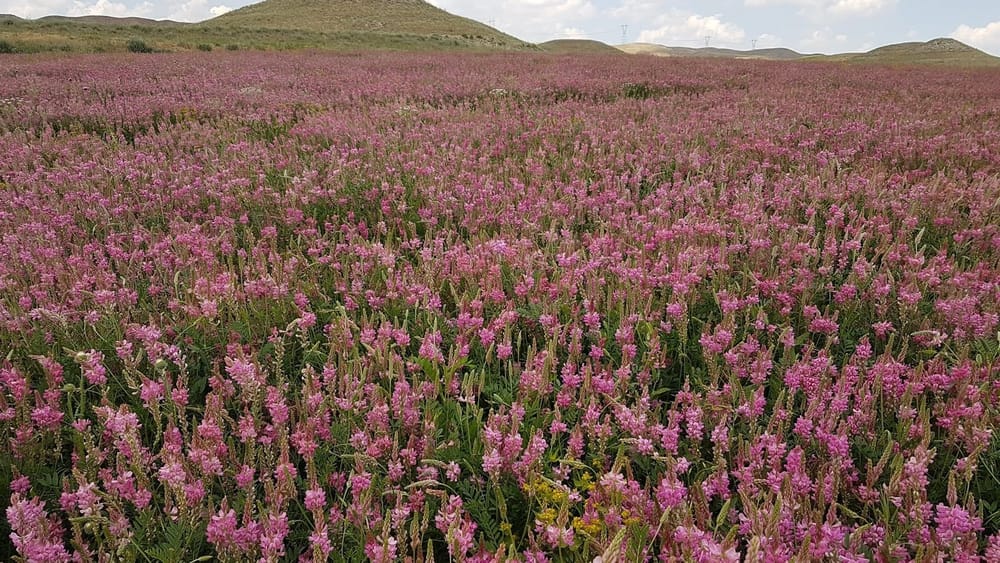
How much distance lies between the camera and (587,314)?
2.72 meters

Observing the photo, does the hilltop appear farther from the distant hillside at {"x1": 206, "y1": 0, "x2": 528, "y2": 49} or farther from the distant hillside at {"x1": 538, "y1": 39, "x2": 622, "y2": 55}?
the distant hillside at {"x1": 538, "y1": 39, "x2": 622, "y2": 55}

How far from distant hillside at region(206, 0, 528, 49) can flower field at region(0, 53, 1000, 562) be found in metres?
63.3

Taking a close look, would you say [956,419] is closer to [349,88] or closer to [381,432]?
[381,432]

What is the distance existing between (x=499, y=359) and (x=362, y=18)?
83247 millimetres

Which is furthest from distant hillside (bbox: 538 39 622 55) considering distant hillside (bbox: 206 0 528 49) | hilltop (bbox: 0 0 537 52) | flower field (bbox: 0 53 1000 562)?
flower field (bbox: 0 53 1000 562)

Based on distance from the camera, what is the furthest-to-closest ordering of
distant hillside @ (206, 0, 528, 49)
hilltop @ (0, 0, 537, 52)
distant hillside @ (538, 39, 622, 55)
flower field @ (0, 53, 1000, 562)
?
1. distant hillside @ (206, 0, 528, 49)
2. distant hillside @ (538, 39, 622, 55)
3. hilltop @ (0, 0, 537, 52)
4. flower field @ (0, 53, 1000, 562)

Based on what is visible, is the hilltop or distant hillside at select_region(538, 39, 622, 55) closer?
the hilltop

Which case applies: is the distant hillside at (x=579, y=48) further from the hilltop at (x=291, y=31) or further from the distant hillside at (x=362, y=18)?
the distant hillside at (x=362, y=18)

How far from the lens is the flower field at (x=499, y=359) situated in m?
1.70

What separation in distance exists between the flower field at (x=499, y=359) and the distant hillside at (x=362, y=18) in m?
63.3

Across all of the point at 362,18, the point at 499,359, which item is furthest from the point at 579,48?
the point at 499,359

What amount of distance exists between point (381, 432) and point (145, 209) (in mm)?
3597

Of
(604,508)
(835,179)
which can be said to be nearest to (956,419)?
(604,508)

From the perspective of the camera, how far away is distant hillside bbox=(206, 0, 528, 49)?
6762cm
